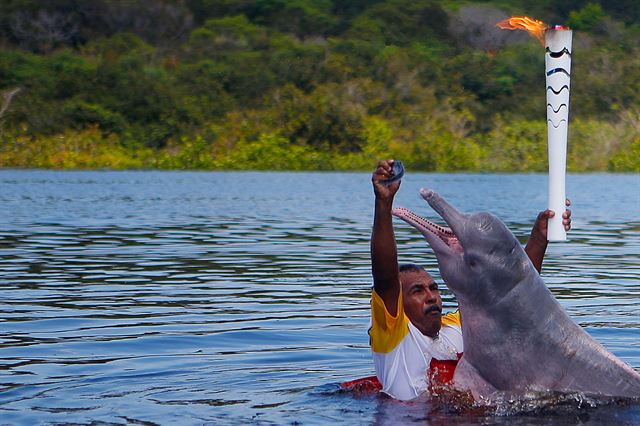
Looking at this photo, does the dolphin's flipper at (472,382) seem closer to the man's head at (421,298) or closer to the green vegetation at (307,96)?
the man's head at (421,298)

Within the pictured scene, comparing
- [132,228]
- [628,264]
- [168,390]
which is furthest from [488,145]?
[168,390]

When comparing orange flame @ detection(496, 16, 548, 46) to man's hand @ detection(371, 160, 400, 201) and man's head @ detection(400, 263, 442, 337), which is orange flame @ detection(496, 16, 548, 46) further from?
man's head @ detection(400, 263, 442, 337)

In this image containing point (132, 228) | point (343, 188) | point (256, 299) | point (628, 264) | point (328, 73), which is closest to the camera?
point (256, 299)

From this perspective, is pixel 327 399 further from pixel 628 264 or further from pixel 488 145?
pixel 488 145

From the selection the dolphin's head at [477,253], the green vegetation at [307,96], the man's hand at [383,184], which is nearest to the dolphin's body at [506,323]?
the dolphin's head at [477,253]

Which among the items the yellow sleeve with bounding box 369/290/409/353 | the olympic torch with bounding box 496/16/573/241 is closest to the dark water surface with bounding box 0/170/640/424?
the yellow sleeve with bounding box 369/290/409/353

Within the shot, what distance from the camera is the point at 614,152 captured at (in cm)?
5256

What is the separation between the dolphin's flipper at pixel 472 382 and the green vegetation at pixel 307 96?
144 feet

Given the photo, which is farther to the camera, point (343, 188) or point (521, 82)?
point (521, 82)

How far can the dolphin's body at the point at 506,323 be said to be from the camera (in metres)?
6.46

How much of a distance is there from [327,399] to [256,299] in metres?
4.55

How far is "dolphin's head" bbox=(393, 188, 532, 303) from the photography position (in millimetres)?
Answer: 6441

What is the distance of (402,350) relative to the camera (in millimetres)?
6887

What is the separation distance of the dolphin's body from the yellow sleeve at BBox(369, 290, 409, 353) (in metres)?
0.30
